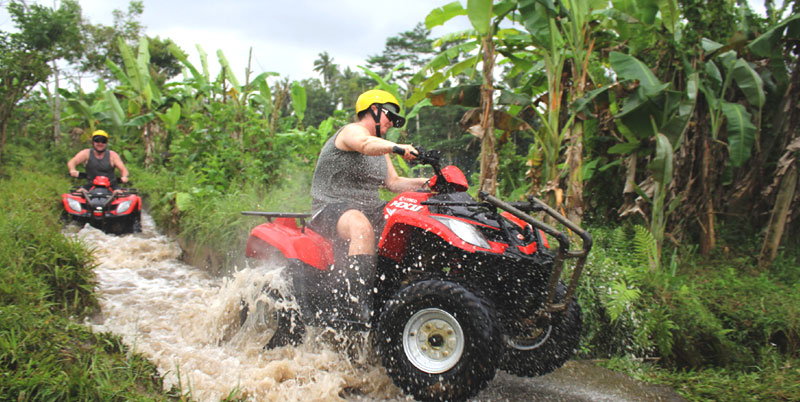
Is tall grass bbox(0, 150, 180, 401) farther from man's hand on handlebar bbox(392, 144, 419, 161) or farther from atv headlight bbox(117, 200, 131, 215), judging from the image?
atv headlight bbox(117, 200, 131, 215)

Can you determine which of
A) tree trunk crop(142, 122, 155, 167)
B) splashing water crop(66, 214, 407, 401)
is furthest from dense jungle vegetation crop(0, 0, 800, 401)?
tree trunk crop(142, 122, 155, 167)

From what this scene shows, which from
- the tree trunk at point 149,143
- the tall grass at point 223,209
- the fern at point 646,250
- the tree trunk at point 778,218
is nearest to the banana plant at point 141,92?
the tree trunk at point 149,143

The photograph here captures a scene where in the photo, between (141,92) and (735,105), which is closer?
(735,105)

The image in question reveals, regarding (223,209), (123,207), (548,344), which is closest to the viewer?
(548,344)

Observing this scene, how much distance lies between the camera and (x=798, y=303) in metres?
4.63

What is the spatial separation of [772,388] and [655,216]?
2516mm

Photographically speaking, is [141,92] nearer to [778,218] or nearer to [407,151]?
[407,151]

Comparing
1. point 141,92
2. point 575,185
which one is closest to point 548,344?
point 575,185

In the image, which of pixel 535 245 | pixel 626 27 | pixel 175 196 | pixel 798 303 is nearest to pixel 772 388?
pixel 798 303

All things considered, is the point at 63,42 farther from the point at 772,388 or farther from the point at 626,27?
the point at 772,388

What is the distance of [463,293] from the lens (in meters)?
2.99

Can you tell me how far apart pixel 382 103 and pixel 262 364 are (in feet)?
6.81

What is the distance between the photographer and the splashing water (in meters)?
3.51

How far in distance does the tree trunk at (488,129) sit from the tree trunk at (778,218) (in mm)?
3009
